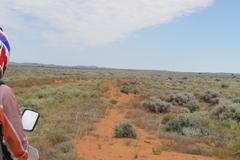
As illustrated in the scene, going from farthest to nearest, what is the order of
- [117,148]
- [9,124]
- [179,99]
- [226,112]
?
[179,99]
[226,112]
[117,148]
[9,124]

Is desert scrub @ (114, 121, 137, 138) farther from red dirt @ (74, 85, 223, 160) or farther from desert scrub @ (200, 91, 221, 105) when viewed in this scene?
desert scrub @ (200, 91, 221, 105)

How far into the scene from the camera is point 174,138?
391 inches

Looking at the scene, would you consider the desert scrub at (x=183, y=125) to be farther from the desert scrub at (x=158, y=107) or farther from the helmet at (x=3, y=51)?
the helmet at (x=3, y=51)

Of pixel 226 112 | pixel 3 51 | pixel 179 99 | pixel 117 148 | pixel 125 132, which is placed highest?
pixel 3 51

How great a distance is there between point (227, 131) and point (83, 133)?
Answer: 5422mm

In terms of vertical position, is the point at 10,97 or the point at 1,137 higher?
the point at 10,97

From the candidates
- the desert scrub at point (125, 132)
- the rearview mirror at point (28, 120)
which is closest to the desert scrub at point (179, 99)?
the desert scrub at point (125, 132)

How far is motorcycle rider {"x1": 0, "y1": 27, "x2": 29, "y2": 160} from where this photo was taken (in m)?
1.69

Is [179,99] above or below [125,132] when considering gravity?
above

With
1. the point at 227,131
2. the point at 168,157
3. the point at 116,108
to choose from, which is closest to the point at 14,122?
the point at 168,157

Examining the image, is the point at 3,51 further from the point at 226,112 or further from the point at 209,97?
the point at 209,97

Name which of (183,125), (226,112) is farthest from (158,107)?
(183,125)

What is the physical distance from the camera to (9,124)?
171cm

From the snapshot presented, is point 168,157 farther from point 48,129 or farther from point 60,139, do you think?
point 48,129
